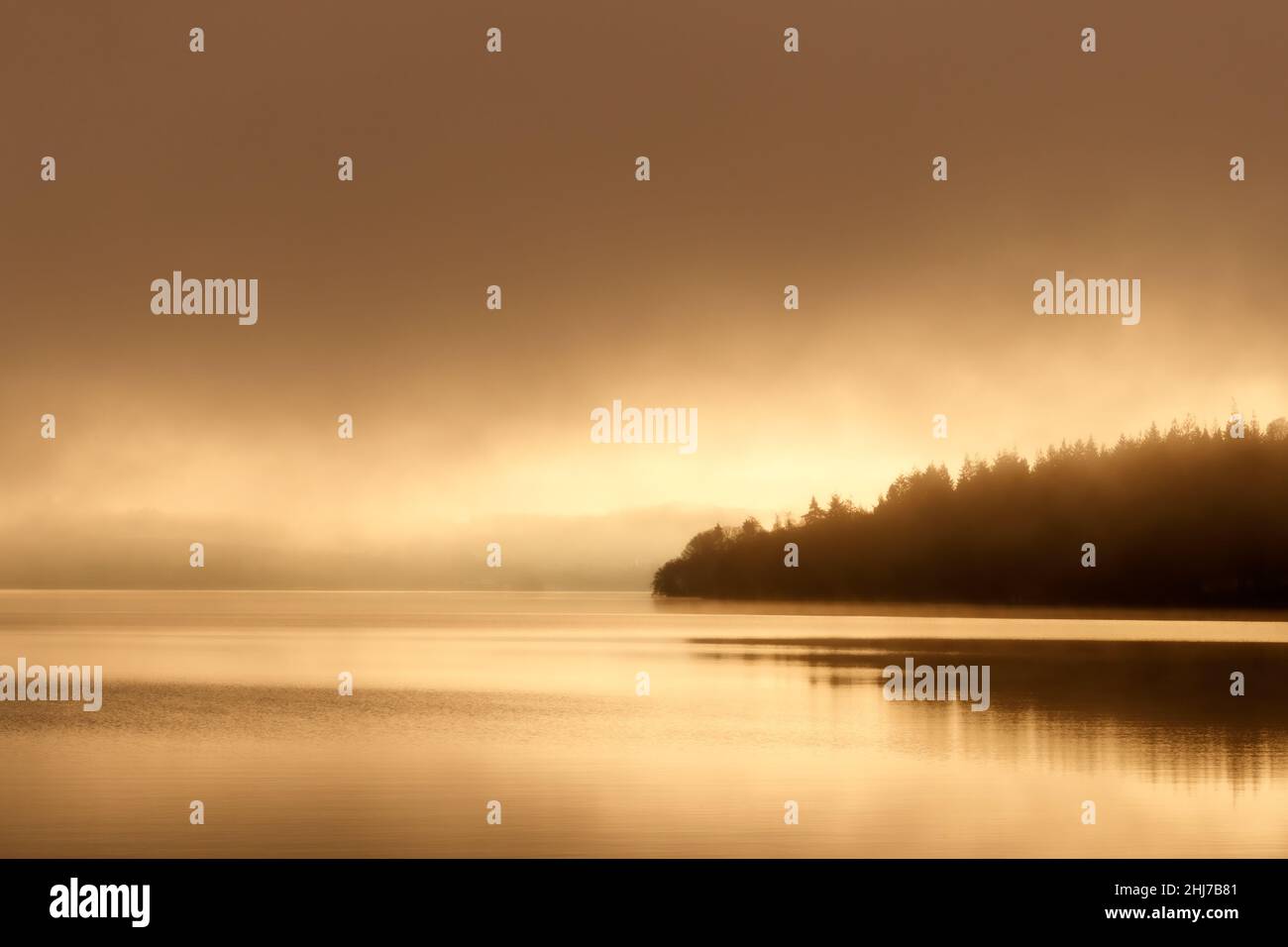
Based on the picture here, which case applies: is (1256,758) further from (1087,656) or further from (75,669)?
(75,669)

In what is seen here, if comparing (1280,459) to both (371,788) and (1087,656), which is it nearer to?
(1087,656)

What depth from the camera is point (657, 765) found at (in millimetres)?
30688

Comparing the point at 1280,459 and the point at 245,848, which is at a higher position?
the point at 1280,459

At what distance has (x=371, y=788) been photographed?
88.0 feet

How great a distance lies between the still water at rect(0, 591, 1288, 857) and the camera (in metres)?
21.9

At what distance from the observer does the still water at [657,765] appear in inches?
861

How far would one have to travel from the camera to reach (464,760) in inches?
1224
